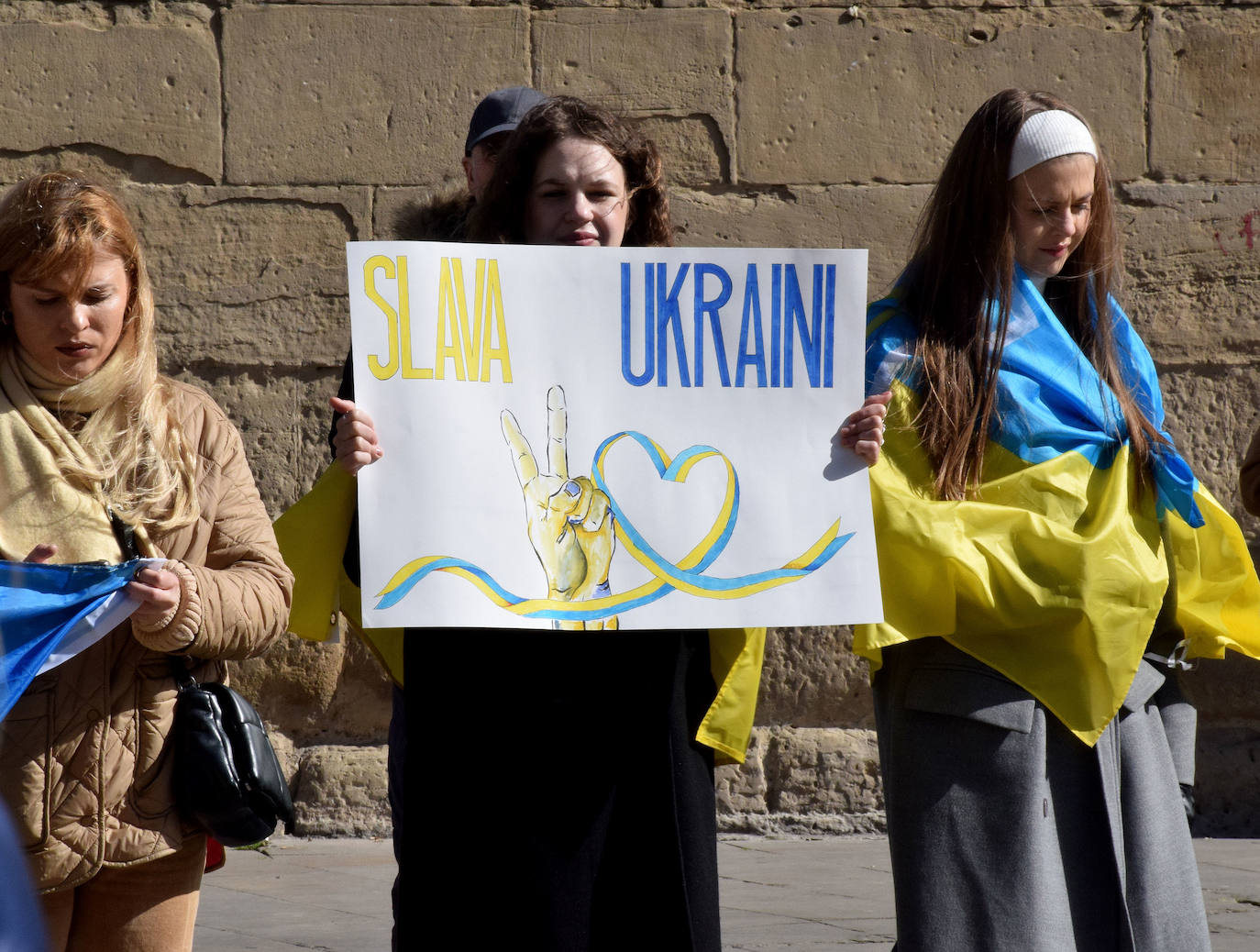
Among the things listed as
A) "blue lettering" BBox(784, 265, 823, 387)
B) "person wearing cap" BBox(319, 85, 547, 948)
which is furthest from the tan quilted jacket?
"blue lettering" BBox(784, 265, 823, 387)

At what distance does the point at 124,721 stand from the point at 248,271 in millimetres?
3004

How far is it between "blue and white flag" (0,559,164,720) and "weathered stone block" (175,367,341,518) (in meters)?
2.86

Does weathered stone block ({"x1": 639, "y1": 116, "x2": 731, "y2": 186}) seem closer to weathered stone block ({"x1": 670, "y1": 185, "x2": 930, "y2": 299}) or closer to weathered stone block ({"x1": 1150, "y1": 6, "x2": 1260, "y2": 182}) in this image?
weathered stone block ({"x1": 670, "y1": 185, "x2": 930, "y2": 299})

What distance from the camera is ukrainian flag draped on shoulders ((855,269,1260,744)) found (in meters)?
2.47

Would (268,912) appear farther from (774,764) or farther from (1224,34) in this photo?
(1224,34)

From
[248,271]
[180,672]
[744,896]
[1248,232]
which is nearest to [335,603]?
[180,672]

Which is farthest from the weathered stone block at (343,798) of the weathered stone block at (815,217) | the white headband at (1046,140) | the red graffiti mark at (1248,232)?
the red graffiti mark at (1248,232)

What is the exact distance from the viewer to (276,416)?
5.04 m

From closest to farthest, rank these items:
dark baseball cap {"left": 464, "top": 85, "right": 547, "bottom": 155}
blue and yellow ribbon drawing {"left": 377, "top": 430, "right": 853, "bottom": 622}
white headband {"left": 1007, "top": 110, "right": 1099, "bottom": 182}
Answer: blue and yellow ribbon drawing {"left": 377, "top": 430, "right": 853, "bottom": 622} < white headband {"left": 1007, "top": 110, "right": 1099, "bottom": 182} < dark baseball cap {"left": 464, "top": 85, "right": 547, "bottom": 155}

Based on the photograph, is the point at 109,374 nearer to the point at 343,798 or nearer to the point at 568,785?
the point at 568,785

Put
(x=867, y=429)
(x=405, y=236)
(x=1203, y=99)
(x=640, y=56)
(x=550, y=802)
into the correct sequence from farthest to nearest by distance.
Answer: (x=1203, y=99)
(x=640, y=56)
(x=405, y=236)
(x=867, y=429)
(x=550, y=802)

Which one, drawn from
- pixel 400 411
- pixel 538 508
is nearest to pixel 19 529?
pixel 400 411

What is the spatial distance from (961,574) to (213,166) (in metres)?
3.34

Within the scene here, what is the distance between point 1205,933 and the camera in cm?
→ 258
